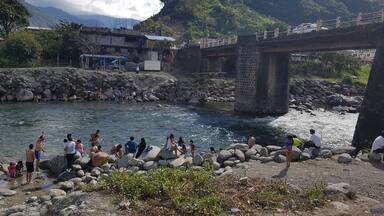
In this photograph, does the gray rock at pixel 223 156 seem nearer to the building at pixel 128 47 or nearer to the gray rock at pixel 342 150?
the gray rock at pixel 342 150

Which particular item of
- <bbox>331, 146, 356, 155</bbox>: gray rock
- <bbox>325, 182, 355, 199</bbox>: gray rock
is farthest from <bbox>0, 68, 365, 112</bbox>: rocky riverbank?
<bbox>325, 182, 355, 199</bbox>: gray rock

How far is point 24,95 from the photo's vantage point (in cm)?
5800

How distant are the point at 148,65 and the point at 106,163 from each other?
53.5 m

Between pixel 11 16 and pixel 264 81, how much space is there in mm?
48679

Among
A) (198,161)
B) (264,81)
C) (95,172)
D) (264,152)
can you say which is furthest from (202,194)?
(264,81)

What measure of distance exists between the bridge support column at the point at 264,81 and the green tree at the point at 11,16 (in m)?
44.4

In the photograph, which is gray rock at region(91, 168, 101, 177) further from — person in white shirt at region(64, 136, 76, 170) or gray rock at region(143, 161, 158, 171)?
gray rock at region(143, 161, 158, 171)

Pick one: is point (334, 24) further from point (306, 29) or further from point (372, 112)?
point (372, 112)

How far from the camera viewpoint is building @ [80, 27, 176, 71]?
255ft

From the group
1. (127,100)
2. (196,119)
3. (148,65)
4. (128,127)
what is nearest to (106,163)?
(128,127)

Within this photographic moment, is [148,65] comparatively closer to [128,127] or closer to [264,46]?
[264,46]

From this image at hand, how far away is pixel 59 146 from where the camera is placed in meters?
30.5

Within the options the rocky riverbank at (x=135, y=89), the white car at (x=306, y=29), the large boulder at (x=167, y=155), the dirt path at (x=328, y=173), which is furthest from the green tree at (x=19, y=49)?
the dirt path at (x=328, y=173)

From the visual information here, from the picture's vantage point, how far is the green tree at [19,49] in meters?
67.6
